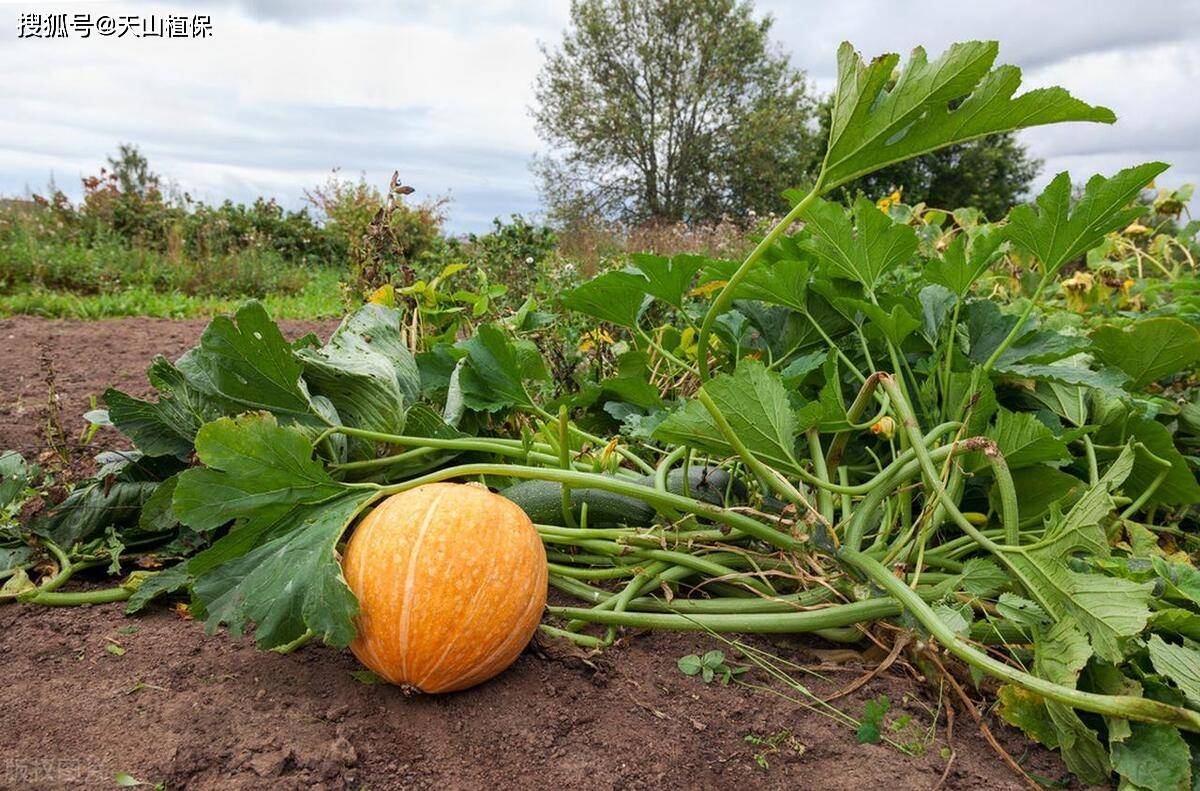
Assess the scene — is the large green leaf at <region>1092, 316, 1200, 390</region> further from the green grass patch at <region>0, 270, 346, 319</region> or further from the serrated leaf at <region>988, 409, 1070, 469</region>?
the green grass patch at <region>0, 270, 346, 319</region>

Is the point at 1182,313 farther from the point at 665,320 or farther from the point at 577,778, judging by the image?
the point at 577,778

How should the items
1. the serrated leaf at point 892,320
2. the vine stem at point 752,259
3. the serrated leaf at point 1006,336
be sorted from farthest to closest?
the serrated leaf at point 1006,336, the serrated leaf at point 892,320, the vine stem at point 752,259

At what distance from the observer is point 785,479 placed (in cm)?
187

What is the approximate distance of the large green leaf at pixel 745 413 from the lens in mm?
1528

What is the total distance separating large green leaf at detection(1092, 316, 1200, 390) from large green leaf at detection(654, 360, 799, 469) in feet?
3.84

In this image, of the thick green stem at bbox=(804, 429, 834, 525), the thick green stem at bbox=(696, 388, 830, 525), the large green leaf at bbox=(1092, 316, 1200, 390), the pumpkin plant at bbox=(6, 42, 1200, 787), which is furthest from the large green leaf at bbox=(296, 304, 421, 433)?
the large green leaf at bbox=(1092, 316, 1200, 390)

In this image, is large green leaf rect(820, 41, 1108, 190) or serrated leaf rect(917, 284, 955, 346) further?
serrated leaf rect(917, 284, 955, 346)

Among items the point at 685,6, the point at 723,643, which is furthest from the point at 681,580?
the point at 685,6

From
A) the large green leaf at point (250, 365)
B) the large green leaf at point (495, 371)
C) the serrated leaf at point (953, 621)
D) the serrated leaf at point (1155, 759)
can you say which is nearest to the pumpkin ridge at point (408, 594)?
the large green leaf at point (250, 365)

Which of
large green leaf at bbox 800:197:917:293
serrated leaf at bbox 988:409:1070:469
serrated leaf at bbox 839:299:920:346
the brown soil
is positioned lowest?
the brown soil

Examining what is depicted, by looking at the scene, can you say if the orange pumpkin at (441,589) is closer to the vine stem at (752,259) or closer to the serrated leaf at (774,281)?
the vine stem at (752,259)

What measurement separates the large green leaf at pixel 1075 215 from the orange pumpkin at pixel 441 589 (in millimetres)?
1167

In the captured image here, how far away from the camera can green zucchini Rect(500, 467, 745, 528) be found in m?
1.97

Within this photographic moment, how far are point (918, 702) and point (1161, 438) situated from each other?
92 cm
